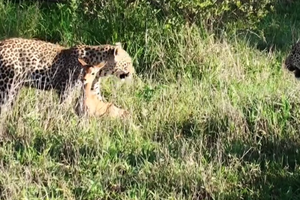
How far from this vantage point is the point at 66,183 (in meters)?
5.59

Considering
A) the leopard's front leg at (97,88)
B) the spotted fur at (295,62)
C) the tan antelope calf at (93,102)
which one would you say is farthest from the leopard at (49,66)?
the spotted fur at (295,62)

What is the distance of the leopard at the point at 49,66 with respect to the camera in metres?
7.24

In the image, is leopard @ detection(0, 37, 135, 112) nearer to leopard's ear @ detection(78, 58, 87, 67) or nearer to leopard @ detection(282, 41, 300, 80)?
leopard's ear @ detection(78, 58, 87, 67)

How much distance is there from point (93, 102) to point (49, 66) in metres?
0.66

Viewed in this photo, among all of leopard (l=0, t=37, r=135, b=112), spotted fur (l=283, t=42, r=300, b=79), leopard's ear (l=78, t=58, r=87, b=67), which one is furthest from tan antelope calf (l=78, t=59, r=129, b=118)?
spotted fur (l=283, t=42, r=300, b=79)

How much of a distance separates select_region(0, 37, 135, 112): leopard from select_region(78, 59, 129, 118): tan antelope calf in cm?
11

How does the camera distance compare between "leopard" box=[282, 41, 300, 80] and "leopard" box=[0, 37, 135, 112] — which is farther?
"leopard" box=[282, 41, 300, 80]

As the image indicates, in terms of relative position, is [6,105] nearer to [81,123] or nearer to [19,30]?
[81,123]

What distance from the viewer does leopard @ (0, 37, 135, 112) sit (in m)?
7.24

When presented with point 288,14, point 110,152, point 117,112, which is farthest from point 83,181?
point 288,14

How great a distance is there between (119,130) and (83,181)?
0.99 m

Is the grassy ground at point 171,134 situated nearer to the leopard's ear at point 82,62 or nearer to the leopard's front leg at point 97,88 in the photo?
the leopard's front leg at point 97,88

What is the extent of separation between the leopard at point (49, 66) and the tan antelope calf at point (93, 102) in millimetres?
115

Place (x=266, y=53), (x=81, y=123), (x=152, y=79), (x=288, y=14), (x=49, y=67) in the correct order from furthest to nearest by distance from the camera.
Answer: (x=288, y=14), (x=266, y=53), (x=152, y=79), (x=49, y=67), (x=81, y=123)
